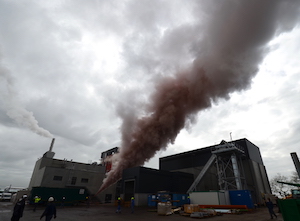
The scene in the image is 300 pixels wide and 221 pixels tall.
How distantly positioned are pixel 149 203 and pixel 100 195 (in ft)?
50.5

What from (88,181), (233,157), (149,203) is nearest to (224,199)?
(233,157)

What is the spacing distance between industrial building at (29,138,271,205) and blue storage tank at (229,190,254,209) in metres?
2.12

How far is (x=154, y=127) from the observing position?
3409 centimetres

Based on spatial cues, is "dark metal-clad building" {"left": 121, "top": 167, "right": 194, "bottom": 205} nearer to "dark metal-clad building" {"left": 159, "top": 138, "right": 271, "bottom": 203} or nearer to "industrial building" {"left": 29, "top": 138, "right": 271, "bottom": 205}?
"industrial building" {"left": 29, "top": 138, "right": 271, "bottom": 205}

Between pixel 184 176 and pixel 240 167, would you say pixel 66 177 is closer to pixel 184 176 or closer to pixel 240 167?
pixel 184 176

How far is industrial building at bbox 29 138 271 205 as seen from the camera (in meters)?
30.8

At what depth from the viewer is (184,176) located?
130 ft

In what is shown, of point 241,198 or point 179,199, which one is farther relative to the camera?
point 179,199

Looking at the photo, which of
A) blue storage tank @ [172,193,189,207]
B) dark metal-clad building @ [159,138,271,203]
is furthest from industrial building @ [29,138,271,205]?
blue storage tank @ [172,193,189,207]

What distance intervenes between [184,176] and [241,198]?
16559mm

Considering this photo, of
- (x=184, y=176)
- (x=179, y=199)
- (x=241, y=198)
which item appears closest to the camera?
(x=241, y=198)

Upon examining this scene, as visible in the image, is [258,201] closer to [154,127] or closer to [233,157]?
[233,157]

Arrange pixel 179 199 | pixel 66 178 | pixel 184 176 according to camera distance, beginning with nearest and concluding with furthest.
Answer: pixel 179 199
pixel 66 178
pixel 184 176

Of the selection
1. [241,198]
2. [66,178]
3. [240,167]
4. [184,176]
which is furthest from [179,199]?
[66,178]
